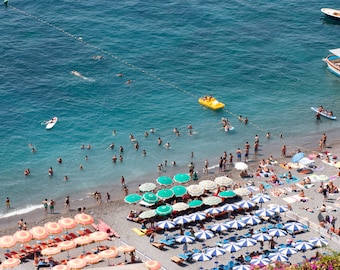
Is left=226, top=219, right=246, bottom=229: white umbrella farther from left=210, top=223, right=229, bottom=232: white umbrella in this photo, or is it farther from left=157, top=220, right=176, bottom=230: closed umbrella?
left=157, top=220, right=176, bottom=230: closed umbrella

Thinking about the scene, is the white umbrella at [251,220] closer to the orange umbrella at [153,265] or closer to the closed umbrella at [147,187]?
the orange umbrella at [153,265]

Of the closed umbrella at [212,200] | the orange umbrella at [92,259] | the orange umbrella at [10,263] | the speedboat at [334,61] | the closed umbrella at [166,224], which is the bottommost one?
Result: the orange umbrella at [10,263]

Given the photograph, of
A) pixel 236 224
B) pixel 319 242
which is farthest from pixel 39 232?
pixel 319 242

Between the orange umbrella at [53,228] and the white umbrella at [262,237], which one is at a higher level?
the white umbrella at [262,237]

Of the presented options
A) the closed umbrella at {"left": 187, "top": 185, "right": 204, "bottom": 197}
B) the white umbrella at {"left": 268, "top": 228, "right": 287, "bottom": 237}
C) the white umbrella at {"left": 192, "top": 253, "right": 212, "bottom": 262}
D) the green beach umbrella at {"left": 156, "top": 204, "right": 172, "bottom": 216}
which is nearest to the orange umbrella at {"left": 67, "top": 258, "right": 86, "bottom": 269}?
the white umbrella at {"left": 192, "top": 253, "right": 212, "bottom": 262}

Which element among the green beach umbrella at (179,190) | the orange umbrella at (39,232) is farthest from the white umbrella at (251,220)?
the orange umbrella at (39,232)

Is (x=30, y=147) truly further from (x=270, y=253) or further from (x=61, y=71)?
(x=270, y=253)
